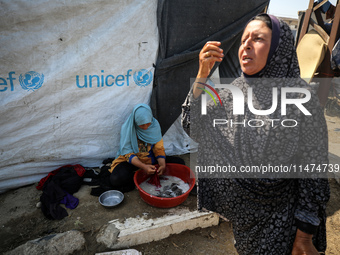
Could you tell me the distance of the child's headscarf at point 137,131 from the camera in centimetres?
293

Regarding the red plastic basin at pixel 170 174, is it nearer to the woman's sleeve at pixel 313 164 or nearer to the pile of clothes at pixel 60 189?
the pile of clothes at pixel 60 189

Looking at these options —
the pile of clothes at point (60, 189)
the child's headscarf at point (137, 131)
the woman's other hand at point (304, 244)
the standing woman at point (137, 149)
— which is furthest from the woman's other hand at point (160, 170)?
the woman's other hand at point (304, 244)

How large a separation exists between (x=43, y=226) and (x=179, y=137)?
2.37 metres

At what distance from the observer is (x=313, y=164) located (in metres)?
1.16

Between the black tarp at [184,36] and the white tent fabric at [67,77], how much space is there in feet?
0.53

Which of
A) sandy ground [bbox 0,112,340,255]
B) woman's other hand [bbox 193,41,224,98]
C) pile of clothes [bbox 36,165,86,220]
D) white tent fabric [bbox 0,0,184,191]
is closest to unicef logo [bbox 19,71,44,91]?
white tent fabric [bbox 0,0,184,191]

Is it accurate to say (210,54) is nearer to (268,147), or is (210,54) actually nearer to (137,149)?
(268,147)

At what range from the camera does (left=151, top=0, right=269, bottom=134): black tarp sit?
307cm

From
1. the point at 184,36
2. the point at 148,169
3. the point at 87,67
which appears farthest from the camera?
the point at 184,36

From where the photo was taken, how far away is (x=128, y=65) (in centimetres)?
314

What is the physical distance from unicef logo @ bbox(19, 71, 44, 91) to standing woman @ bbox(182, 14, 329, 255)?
7.13 ft

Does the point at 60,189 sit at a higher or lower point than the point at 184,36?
lower

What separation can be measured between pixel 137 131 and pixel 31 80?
1.42 m

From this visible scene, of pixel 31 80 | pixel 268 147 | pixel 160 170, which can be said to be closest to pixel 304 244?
pixel 268 147
